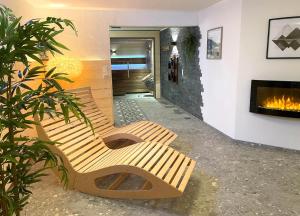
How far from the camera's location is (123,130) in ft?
11.5

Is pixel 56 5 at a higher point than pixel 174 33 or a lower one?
higher

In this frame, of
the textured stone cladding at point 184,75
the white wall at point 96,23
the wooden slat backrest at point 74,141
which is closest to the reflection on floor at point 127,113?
the textured stone cladding at point 184,75

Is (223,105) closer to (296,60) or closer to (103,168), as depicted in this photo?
(296,60)

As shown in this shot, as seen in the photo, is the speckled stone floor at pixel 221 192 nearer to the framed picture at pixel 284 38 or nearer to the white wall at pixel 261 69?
the white wall at pixel 261 69

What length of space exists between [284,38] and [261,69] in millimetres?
504

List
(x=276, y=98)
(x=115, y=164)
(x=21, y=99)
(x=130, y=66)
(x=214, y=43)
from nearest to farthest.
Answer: (x=21, y=99) < (x=115, y=164) < (x=276, y=98) < (x=214, y=43) < (x=130, y=66)

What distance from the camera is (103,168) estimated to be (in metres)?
2.38

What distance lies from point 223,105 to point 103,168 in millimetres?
2702

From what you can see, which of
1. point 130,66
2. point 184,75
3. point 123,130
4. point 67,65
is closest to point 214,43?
point 184,75

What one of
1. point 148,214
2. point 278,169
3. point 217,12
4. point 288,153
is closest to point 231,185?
point 278,169

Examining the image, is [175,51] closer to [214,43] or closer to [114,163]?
[214,43]

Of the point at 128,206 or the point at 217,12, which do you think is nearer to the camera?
the point at 128,206

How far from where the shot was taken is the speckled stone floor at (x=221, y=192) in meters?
2.27

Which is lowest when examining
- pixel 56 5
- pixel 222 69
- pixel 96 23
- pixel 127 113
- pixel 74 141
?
pixel 127 113
